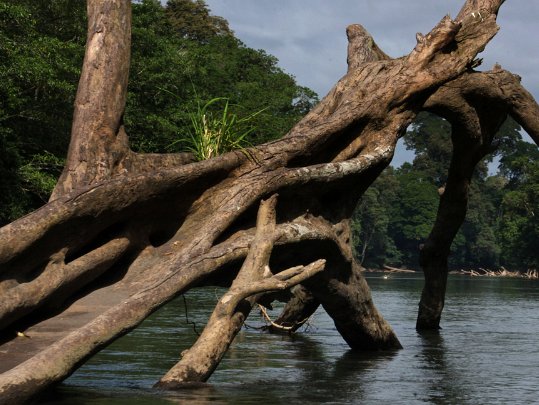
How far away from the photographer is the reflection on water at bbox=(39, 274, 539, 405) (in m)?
11.6

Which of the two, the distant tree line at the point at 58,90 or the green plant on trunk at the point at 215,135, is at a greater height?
the distant tree line at the point at 58,90

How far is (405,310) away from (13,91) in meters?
11.5

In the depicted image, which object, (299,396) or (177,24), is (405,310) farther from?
(177,24)

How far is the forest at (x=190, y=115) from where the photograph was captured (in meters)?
30.5

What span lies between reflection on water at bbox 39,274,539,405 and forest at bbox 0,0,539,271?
2.82m

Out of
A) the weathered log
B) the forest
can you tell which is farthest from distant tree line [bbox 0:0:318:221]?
the weathered log

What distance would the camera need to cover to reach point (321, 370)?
568 inches

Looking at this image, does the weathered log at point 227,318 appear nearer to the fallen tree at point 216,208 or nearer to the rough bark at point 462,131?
the fallen tree at point 216,208

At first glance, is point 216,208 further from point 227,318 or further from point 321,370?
point 321,370

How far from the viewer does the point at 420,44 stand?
1527 centimetres

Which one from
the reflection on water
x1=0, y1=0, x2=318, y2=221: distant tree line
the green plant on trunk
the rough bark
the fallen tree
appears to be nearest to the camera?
the fallen tree

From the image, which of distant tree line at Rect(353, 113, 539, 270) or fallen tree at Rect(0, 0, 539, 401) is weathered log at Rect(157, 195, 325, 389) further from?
distant tree line at Rect(353, 113, 539, 270)

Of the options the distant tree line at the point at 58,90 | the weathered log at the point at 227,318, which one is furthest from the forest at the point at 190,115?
the weathered log at the point at 227,318

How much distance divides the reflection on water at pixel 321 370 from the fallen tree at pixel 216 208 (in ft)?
1.86
